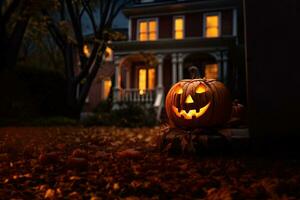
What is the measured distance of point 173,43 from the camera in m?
15.8

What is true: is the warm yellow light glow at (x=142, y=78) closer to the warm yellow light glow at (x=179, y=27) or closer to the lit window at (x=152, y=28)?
the lit window at (x=152, y=28)

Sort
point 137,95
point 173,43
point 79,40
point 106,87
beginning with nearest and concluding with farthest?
point 79,40 → point 173,43 → point 137,95 → point 106,87

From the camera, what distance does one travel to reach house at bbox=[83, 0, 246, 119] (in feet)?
50.2

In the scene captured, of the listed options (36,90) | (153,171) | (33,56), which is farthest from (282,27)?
(33,56)

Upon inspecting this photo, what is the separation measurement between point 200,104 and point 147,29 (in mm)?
15048

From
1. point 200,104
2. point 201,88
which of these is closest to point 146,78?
point 201,88

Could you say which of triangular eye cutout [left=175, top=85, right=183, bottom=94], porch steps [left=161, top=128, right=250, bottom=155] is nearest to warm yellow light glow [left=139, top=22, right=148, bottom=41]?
triangular eye cutout [left=175, top=85, right=183, bottom=94]

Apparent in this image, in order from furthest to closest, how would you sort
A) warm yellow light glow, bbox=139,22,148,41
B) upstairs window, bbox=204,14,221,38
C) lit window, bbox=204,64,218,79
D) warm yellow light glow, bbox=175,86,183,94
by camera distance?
1. warm yellow light glow, bbox=139,22,148,41
2. lit window, bbox=204,64,218,79
3. upstairs window, bbox=204,14,221,38
4. warm yellow light glow, bbox=175,86,183,94

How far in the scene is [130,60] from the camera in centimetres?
1836

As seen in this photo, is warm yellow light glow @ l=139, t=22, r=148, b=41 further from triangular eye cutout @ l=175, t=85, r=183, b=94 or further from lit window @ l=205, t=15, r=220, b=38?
triangular eye cutout @ l=175, t=85, r=183, b=94

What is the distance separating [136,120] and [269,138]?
7379 mm

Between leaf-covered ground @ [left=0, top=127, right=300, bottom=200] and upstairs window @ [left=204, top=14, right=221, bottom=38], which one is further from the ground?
upstairs window @ [left=204, top=14, right=221, bottom=38]

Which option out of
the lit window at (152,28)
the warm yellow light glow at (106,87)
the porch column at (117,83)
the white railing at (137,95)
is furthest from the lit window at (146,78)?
the warm yellow light glow at (106,87)

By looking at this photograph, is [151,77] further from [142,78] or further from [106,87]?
[106,87]
